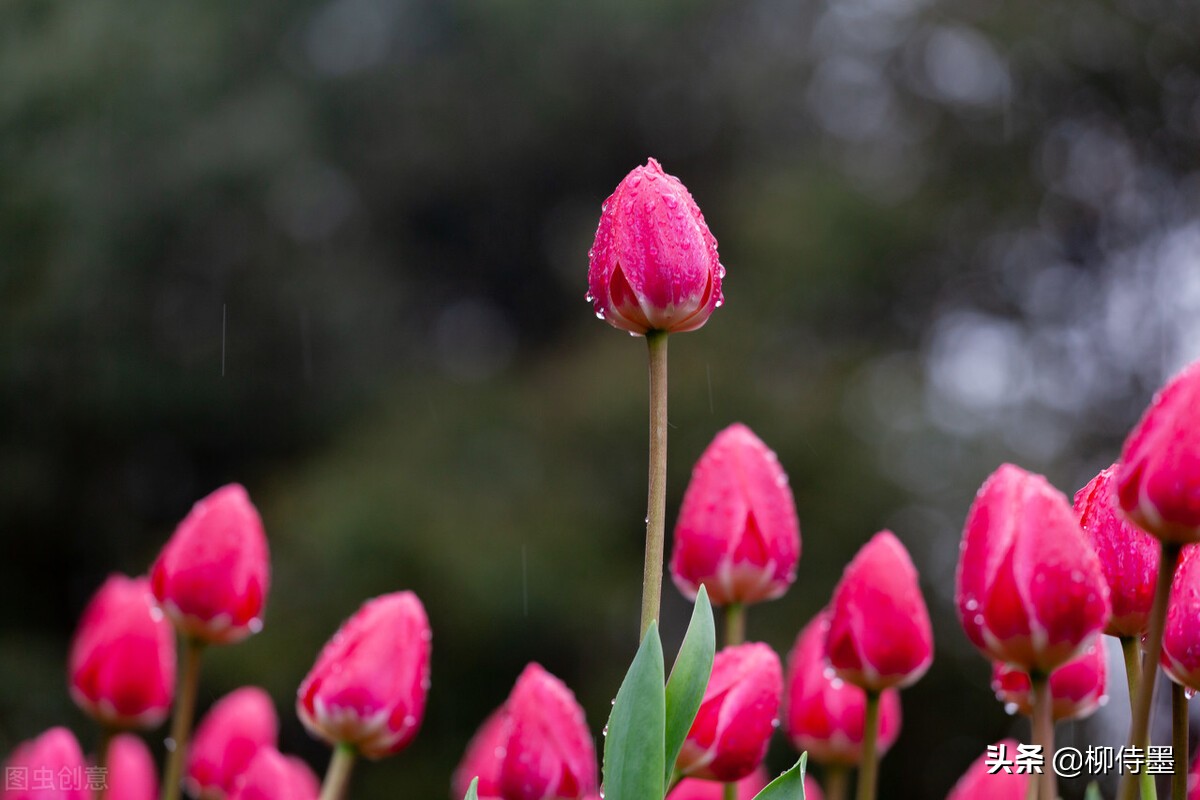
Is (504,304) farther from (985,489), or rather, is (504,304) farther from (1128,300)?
(985,489)

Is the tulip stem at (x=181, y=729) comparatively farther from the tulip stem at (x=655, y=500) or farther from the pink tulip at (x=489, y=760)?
the tulip stem at (x=655, y=500)

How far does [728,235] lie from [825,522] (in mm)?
1487

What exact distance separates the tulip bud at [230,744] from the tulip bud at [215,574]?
9 cm

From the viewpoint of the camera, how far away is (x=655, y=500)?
47cm

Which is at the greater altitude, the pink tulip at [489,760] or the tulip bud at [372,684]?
the tulip bud at [372,684]

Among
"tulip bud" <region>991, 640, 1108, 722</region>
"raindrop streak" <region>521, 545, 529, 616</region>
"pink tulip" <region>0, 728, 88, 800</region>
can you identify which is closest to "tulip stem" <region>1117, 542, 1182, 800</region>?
"tulip bud" <region>991, 640, 1108, 722</region>

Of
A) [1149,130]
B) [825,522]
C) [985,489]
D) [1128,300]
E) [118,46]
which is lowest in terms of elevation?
[825,522]

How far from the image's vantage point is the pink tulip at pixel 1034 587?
0.40 meters

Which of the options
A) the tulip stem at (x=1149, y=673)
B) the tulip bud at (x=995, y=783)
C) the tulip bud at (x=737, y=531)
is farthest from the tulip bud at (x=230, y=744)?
the tulip stem at (x=1149, y=673)

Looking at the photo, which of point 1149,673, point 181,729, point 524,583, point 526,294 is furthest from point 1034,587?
point 526,294

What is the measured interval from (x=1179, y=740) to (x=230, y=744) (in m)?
0.51

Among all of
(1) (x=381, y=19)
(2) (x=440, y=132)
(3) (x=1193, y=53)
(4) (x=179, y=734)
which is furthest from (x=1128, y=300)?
(4) (x=179, y=734)

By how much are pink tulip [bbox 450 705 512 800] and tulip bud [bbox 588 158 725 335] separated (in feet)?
0.58

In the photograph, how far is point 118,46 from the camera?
19.4 ft
